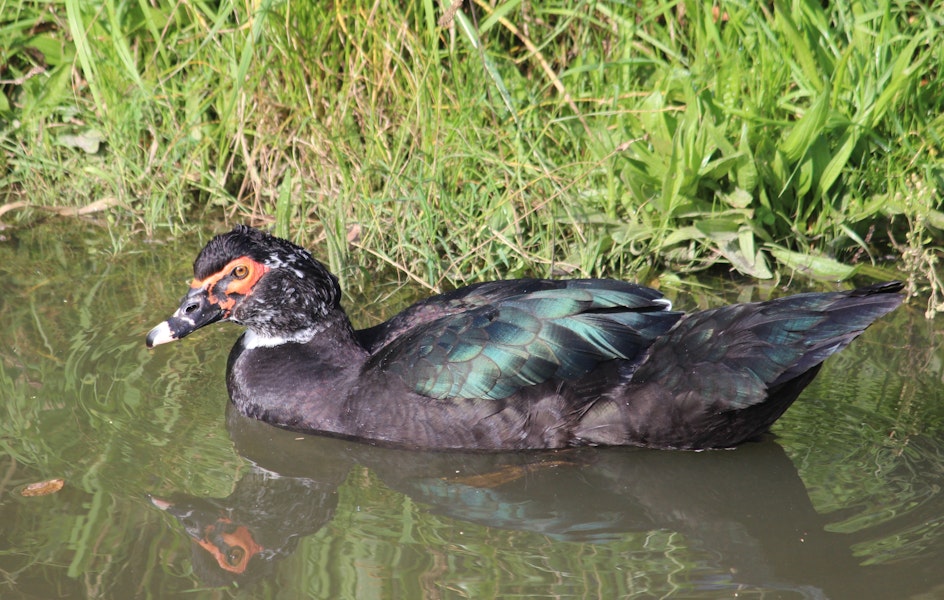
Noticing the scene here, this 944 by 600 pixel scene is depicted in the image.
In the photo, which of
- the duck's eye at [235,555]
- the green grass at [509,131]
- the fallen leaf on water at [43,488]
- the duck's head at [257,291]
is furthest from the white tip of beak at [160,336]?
the green grass at [509,131]

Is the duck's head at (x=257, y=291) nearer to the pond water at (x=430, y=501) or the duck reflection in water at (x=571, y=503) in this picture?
the pond water at (x=430, y=501)

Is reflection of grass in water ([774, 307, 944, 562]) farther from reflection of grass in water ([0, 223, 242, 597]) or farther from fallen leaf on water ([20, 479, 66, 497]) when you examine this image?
fallen leaf on water ([20, 479, 66, 497])

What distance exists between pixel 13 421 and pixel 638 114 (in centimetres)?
328

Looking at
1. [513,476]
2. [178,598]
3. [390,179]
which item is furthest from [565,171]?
[178,598]

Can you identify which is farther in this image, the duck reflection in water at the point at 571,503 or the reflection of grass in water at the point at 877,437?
the reflection of grass in water at the point at 877,437

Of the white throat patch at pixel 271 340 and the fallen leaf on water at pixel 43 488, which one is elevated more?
the white throat patch at pixel 271 340

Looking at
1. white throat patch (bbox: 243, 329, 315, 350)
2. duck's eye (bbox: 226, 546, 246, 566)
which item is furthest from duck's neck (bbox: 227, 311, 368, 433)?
duck's eye (bbox: 226, 546, 246, 566)

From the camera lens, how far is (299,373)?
4594 mm

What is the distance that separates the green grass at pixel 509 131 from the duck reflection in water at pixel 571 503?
148cm

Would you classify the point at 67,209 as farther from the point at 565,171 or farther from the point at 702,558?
the point at 702,558

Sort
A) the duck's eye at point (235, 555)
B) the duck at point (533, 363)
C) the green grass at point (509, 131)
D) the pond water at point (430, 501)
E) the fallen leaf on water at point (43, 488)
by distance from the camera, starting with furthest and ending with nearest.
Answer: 1. the green grass at point (509, 131)
2. the duck at point (533, 363)
3. the fallen leaf on water at point (43, 488)
4. the duck's eye at point (235, 555)
5. the pond water at point (430, 501)

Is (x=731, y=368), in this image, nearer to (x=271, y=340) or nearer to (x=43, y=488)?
(x=271, y=340)

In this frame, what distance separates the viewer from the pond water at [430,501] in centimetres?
349

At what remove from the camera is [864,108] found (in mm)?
5684
